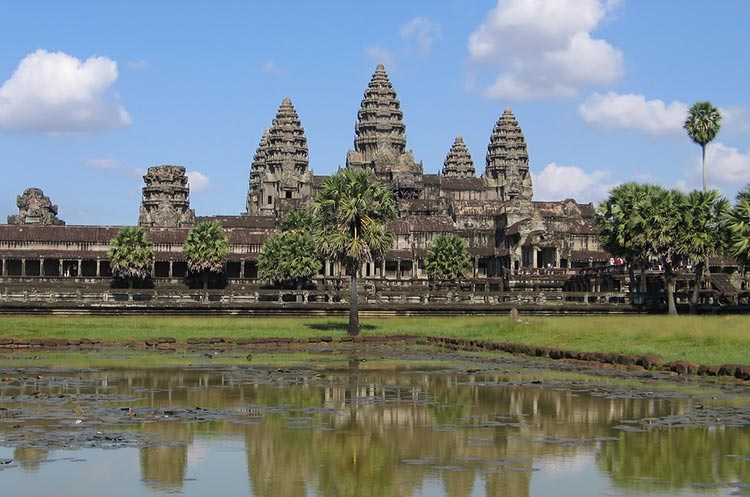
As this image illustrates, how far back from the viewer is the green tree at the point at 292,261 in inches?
4072

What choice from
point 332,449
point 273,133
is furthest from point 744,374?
point 273,133

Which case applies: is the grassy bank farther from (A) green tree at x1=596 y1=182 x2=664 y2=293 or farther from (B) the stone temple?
(B) the stone temple

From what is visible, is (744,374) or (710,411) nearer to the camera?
(710,411)

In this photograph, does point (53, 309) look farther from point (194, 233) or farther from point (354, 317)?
point (194, 233)

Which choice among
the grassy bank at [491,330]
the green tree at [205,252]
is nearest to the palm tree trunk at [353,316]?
the grassy bank at [491,330]

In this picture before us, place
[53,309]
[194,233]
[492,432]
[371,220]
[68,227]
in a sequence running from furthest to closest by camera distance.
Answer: [68,227]
[194,233]
[53,309]
[371,220]
[492,432]

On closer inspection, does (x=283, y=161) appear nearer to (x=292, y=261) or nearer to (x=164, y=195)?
(x=164, y=195)

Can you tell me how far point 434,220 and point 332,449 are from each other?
4447 inches

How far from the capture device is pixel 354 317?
184 ft

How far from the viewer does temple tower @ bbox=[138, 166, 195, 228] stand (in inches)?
5984

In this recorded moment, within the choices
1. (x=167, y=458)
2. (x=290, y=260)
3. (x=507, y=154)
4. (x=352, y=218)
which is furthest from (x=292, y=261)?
(x=507, y=154)

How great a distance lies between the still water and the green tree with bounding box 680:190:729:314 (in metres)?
44.8

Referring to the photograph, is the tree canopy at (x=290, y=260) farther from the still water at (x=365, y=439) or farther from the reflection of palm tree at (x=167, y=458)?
the reflection of palm tree at (x=167, y=458)

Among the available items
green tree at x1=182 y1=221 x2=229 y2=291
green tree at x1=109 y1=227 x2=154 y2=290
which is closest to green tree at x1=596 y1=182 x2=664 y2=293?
green tree at x1=182 y1=221 x2=229 y2=291
